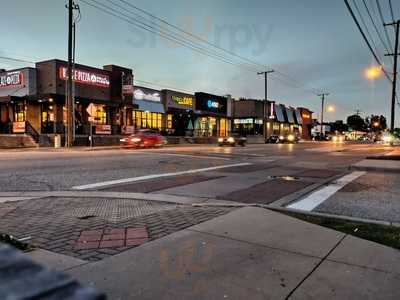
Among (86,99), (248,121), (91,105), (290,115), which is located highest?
(290,115)

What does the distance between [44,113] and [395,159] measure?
28.6m

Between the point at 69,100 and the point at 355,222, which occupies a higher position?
the point at 69,100

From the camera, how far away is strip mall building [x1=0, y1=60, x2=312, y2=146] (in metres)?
31.4

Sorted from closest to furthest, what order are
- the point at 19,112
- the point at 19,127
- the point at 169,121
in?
the point at 19,127 → the point at 19,112 → the point at 169,121

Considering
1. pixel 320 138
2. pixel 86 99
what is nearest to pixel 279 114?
pixel 320 138

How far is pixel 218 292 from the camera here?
3.32 m

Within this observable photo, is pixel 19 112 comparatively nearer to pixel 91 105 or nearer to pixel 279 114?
pixel 91 105

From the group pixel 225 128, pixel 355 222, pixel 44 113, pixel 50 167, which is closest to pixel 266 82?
pixel 225 128

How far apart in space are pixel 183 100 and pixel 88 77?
1655 centimetres

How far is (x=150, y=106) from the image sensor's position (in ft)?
139

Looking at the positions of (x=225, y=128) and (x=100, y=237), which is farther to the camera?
(x=225, y=128)

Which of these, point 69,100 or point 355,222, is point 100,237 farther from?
point 69,100

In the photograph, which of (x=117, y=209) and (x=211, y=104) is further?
(x=211, y=104)

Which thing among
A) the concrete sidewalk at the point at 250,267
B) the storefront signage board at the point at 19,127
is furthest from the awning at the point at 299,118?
the concrete sidewalk at the point at 250,267
